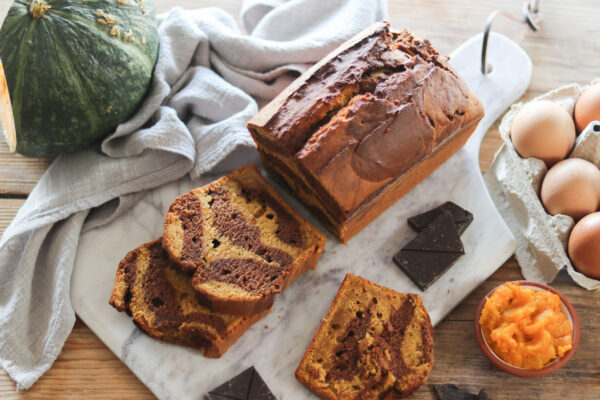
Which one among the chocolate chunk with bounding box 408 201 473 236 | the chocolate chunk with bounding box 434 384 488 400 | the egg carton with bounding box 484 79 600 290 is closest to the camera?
the chocolate chunk with bounding box 434 384 488 400

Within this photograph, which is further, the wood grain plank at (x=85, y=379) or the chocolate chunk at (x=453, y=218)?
the chocolate chunk at (x=453, y=218)

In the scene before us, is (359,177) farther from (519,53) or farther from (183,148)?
(519,53)

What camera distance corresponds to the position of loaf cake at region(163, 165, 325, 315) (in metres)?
2.27

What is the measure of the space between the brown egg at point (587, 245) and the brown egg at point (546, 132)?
1.11ft

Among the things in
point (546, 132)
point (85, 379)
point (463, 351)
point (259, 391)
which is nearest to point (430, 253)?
point (463, 351)

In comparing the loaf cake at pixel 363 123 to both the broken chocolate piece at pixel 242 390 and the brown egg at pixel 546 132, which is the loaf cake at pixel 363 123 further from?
the broken chocolate piece at pixel 242 390

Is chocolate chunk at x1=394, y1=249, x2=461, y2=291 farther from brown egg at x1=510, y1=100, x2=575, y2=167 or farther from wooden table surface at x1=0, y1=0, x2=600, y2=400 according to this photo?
brown egg at x1=510, y1=100, x2=575, y2=167

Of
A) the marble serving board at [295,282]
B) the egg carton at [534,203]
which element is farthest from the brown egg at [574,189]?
the marble serving board at [295,282]

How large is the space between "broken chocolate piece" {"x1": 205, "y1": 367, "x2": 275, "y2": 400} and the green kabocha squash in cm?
128

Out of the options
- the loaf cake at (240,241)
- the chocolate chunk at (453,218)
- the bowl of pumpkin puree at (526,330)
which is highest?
the loaf cake at (240,241)

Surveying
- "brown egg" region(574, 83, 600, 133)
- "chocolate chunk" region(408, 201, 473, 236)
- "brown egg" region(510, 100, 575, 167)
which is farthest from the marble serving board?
"brown egg" region(574, 83, 600, 133)

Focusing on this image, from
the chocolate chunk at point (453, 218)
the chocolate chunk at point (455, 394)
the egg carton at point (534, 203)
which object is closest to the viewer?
the chocolate chunk at point (455, 394)

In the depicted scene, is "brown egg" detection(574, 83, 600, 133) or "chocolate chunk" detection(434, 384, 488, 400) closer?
"chocolate chunk" detection(434, 384, 488, 400)

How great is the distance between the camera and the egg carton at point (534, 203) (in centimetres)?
239
